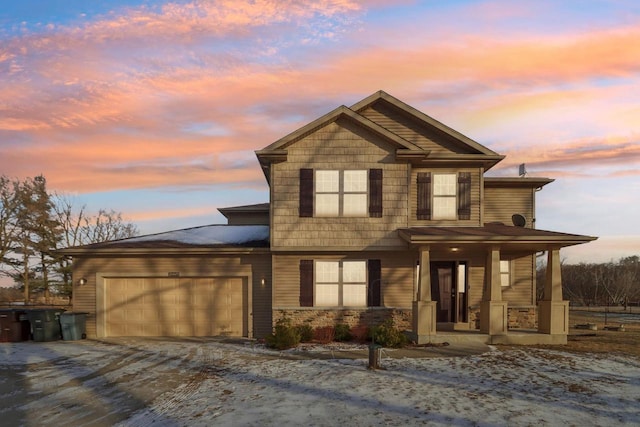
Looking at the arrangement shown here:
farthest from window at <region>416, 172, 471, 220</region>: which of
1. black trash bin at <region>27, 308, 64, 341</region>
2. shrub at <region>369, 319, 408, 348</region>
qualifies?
black trash bin at <region>27, 308, 64, 341</region>

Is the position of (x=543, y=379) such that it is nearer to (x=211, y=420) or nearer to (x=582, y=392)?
(x=582, y=392)

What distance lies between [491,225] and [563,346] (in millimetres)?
4868

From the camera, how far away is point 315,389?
28.4 ft

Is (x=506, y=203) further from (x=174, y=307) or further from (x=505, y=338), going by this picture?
(x=174, y=307)

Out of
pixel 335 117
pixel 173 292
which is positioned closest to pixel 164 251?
pixel 173 292

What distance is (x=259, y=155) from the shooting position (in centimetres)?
1488

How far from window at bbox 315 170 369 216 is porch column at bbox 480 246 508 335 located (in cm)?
428

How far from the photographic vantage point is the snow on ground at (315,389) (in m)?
7.21

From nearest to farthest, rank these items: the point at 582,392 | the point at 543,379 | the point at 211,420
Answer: the point at 211,420 < the point at 582,392 < the point at 543,379

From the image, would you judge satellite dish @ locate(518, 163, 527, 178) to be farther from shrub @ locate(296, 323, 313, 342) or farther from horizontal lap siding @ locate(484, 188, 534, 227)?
shrub @ locate(296, 323, 313, 342)

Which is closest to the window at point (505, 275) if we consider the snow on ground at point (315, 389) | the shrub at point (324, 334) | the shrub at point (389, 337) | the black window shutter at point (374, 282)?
the snow on ground at point (315, 389)

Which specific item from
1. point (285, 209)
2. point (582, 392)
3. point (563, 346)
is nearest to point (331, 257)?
point (285, 209)

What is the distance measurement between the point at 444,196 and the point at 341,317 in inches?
216

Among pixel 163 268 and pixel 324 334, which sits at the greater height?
pixel 163 268
